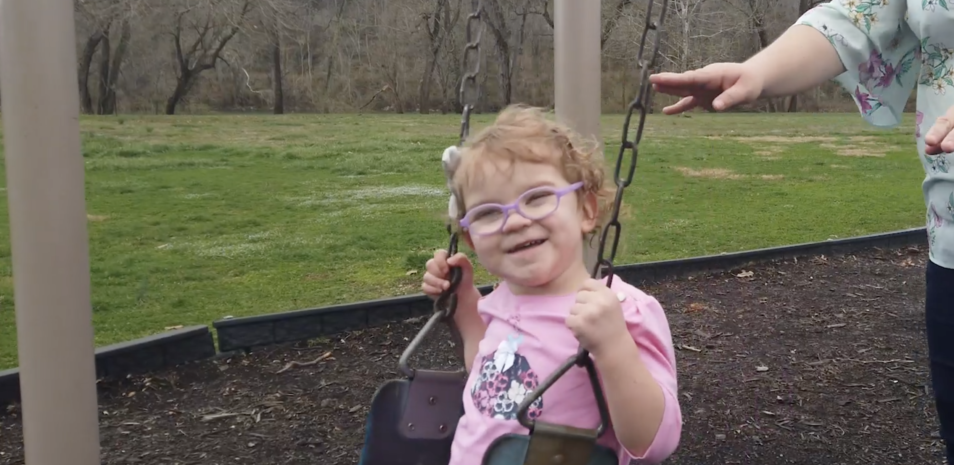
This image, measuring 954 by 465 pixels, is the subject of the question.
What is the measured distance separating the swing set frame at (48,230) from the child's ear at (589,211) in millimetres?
951

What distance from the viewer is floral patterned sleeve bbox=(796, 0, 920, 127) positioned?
127 cm

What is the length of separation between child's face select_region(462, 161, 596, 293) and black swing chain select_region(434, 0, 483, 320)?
14cm

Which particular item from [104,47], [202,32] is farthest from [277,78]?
[104,47]

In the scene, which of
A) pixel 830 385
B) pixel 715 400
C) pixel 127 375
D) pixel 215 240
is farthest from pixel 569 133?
pixel 215 240

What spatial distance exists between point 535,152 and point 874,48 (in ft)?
1.95

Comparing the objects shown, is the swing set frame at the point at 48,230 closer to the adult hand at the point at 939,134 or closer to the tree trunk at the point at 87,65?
the adult hand at the point at 939,134

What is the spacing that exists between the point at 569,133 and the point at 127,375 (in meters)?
2.08

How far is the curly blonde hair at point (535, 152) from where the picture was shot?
117 cm

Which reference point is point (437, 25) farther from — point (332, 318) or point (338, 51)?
point (332, 318)

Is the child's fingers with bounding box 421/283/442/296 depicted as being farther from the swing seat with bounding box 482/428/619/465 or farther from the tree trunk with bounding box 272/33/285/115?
the tree trunk with bounding box 272/33/285/115

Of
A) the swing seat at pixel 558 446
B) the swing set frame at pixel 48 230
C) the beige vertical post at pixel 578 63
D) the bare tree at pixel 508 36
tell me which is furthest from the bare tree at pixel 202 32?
the swing seat at pixel 558 446

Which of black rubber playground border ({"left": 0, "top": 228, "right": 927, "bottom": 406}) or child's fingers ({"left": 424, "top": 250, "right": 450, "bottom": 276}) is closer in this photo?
child's fingers ({"left": 424, "top": 250, "right": 450, "bottom": 276})

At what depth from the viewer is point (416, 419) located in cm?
126

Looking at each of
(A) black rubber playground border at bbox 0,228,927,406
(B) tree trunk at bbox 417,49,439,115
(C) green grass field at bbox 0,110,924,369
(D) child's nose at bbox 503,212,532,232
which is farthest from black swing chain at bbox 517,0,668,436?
(B) tree trunk at bbox 417,49,439,115
